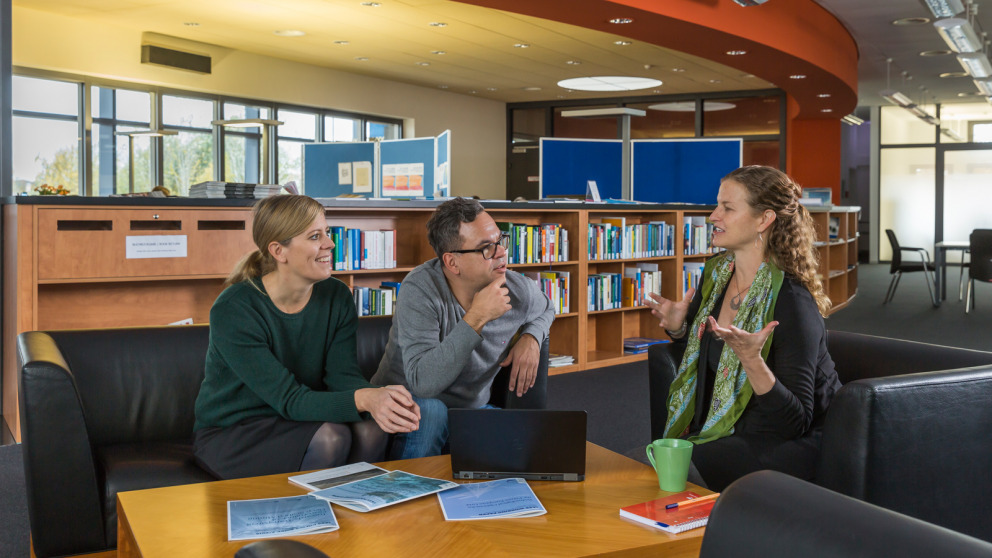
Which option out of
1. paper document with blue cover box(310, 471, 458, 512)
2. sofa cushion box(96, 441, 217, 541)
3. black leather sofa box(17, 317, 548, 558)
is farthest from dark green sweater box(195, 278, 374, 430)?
paper document with blue cover box(310, 471, 458, 512)

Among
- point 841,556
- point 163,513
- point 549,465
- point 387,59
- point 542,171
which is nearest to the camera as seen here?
point 841,556

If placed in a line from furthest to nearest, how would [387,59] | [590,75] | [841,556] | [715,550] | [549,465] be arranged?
[590,75]
[387,59]
[549,465]
[715,550]
[841,556]

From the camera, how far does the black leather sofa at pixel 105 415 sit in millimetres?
2092

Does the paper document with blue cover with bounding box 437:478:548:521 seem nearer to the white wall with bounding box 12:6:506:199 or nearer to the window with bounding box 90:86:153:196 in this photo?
the white wall with bounding box 12:6:506:199

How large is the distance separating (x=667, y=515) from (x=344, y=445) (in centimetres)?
98

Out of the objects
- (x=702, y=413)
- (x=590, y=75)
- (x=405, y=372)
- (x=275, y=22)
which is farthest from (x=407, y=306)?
(x=590, y=75)

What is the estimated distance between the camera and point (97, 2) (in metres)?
7.50

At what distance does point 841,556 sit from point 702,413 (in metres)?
1.74

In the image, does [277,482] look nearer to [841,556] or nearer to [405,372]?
[405,372]

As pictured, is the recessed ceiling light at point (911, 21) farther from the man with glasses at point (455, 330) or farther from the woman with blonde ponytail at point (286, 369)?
the woman with blonde ponytail at point (286, 369)

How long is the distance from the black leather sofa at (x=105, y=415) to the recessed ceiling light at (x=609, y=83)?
9.07 m

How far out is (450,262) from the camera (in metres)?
2.44

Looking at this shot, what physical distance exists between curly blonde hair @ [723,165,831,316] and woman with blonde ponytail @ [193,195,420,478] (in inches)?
42.3

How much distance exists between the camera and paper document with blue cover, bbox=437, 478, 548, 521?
1606 millimetres
